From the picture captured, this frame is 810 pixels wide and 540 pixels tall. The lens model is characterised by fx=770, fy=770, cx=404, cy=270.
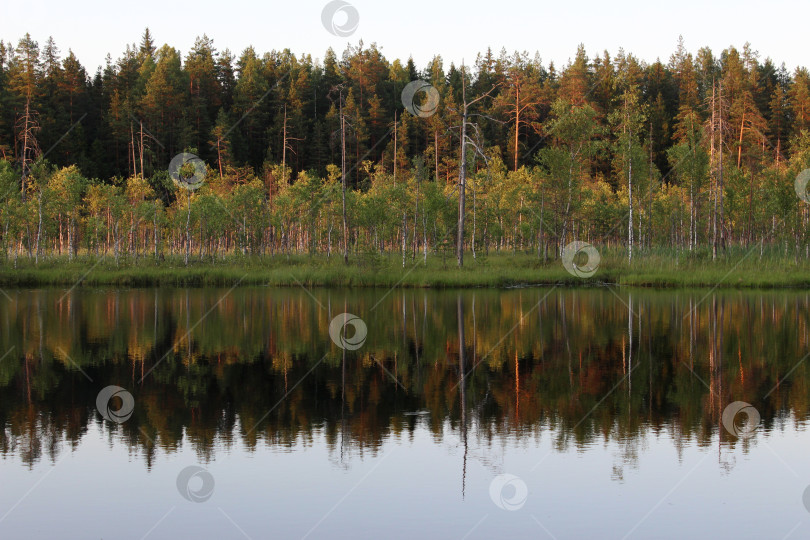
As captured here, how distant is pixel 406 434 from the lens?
37.5 feet

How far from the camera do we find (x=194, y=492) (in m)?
8.92

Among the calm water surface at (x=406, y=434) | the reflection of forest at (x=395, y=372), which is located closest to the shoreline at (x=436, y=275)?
the reflection of forest at (x=395, y=372)

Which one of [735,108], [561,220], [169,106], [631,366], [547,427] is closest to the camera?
[547,427]

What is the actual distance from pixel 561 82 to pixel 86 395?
11708 cm

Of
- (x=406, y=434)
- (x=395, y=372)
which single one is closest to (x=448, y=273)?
(x=395, y=372)

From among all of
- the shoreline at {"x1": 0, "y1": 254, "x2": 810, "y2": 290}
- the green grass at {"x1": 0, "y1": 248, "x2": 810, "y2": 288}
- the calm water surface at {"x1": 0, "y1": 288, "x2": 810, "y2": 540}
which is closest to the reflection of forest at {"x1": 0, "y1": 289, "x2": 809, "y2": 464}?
the calm water surface at {"x1": 0, "y1": 288, "x2": 810, "y2": 540}

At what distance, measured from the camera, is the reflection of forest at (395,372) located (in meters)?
11.9

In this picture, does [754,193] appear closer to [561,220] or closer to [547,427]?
[561,220]

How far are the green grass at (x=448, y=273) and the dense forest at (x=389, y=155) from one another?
185cm

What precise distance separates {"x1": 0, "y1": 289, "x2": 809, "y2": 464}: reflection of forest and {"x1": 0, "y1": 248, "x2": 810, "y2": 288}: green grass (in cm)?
1424

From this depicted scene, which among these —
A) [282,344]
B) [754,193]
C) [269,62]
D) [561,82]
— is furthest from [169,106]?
[282,344]

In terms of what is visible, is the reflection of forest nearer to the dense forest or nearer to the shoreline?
the shoreline

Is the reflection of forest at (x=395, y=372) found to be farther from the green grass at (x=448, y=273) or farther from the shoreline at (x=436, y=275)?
the green grass at (x=448, y=273)

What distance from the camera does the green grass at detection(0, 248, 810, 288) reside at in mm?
44562
